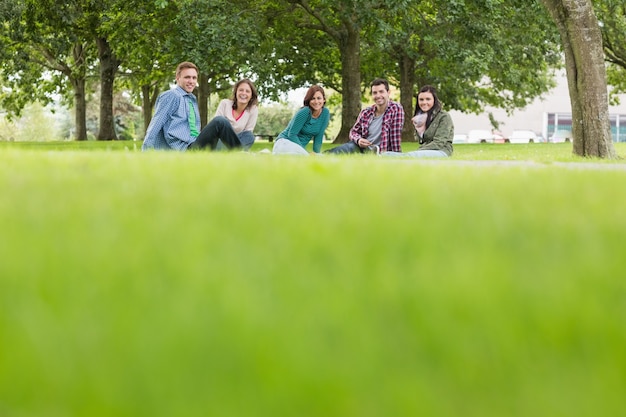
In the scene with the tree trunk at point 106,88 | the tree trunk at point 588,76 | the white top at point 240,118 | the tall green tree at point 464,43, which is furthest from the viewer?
the tree trunk at point 106,88

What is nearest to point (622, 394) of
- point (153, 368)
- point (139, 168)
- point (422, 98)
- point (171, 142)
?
point (153, 368)

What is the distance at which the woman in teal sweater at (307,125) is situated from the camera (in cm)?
1285

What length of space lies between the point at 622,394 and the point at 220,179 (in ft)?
9.97

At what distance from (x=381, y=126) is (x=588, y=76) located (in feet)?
13.3

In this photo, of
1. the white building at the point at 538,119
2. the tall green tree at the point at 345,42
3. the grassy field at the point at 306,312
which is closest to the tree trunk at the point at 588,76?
the grassy field at the point at 306,312

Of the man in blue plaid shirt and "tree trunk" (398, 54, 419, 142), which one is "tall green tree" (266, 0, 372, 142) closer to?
"tree trunk" (398, 54, 419, 142)

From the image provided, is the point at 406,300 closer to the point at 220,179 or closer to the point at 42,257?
the point at 42,257

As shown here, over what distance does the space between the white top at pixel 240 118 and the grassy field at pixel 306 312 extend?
9.51 m

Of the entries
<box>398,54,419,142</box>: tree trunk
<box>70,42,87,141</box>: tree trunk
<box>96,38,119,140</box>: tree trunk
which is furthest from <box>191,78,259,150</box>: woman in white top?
<box>70,42,87,141</box>: tree trunk

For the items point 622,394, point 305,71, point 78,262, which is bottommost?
point 622,394

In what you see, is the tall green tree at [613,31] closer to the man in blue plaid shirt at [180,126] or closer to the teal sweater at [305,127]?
the teal sweater at [305,127]

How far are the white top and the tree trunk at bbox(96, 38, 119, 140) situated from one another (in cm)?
2326

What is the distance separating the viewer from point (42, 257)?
2055 millimetres

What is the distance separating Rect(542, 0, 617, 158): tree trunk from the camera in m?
13.8
